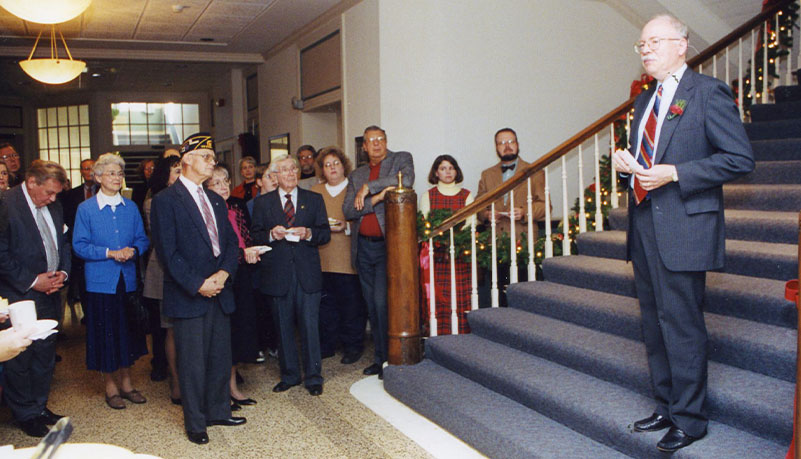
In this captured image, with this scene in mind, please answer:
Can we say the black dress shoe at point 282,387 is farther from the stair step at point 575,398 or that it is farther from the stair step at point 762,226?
the stair step at point 762,226

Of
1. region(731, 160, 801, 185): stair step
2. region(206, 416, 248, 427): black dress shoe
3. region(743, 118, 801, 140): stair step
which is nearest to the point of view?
region(206, 416, 248, 427): black dress shoe

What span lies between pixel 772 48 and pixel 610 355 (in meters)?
3.92

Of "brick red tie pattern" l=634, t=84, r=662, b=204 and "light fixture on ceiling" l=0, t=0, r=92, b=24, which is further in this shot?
"light fixture on ceiling" l=0, t=0, r=92, b=24

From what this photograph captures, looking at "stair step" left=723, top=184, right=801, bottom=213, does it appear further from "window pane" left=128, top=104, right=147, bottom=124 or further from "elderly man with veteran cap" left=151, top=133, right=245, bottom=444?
"window pane" left=128, top=104, right=147, bottom=124

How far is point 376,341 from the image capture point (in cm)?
506

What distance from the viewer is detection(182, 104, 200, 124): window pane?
16312mm

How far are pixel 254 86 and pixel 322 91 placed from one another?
3148 millimetres

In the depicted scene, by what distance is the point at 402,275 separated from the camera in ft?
15.0

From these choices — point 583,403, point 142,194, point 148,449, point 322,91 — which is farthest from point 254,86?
point 583,403

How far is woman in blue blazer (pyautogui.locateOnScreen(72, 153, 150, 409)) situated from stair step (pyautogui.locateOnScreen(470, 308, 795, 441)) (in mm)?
2293

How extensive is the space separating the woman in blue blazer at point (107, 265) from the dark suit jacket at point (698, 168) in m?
3.21

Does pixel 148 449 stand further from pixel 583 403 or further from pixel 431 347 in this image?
pixel 583 403

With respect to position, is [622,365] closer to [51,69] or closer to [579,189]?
[579,189]

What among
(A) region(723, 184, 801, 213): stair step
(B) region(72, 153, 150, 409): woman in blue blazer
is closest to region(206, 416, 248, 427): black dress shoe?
(B) region(72, 153, 150, 409): woman in blue blazer
